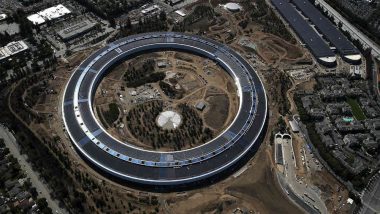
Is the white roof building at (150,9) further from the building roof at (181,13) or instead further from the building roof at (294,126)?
the building roof at (294,126)

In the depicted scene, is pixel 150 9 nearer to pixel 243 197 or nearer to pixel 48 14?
pixel 48 14

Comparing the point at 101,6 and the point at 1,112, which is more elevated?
the point at 101,6

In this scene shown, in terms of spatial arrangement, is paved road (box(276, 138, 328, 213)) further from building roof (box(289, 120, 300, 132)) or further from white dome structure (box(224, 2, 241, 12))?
white dome structure (box(224, 2, 241, 12))

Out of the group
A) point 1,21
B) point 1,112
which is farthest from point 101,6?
point 1,112

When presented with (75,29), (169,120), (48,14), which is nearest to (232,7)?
(75,29)

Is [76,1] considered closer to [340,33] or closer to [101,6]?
[101,6]

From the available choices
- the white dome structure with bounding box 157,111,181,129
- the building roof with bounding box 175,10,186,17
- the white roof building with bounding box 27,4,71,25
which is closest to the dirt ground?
the white dome structure with bounding box 157,111,181,129

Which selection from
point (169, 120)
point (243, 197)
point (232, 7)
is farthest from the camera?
point (232, 7)

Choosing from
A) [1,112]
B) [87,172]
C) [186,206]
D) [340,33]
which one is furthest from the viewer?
[340,33]
